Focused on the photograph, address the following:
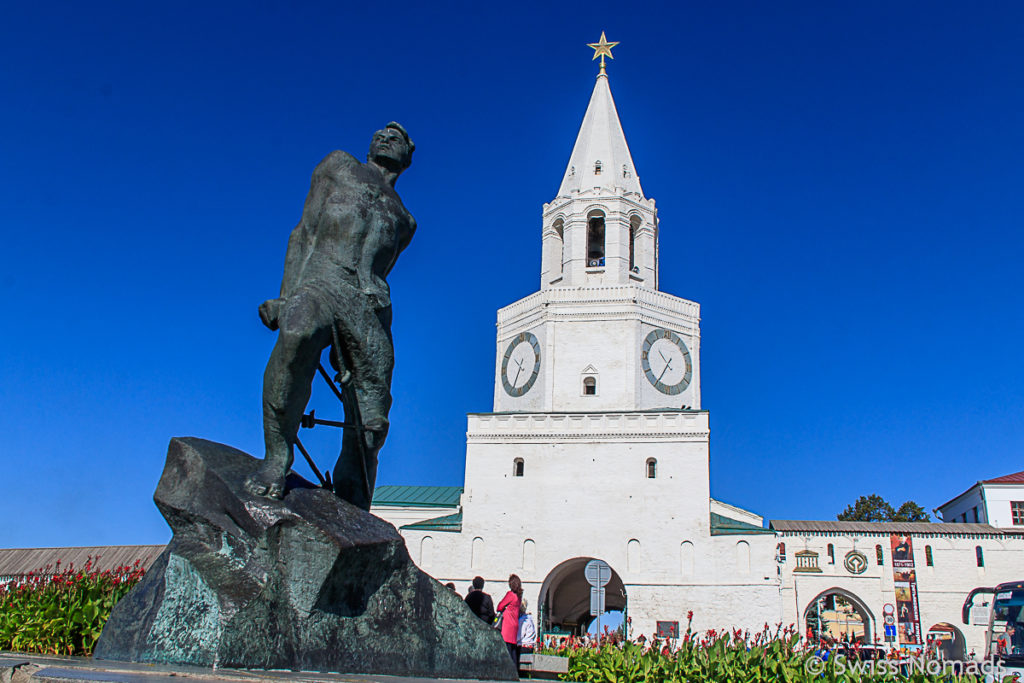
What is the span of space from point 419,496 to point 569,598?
10011mm

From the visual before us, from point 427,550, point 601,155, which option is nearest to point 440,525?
point 427,550

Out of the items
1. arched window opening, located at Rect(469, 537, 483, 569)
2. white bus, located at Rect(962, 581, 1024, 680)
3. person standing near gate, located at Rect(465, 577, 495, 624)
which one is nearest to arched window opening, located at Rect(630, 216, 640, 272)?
arched window opening, located at Rect(469, 537, 483, 569)

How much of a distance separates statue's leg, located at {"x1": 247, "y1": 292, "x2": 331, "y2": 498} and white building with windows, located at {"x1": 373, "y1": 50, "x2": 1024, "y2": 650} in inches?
1013

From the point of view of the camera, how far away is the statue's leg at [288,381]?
14.7 ft

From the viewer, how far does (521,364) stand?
1362 inches

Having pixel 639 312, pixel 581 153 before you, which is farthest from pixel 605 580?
pixel 581 153

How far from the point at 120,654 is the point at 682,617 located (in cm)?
2705

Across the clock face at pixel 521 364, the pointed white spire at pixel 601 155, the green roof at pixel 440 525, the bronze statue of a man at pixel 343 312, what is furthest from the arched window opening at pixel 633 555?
the bronze statue of a man at pixel 343 312

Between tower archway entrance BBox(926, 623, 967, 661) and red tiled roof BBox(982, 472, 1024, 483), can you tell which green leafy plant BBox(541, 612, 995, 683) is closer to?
tower archway entrance BBox(926, 623, 967, 661)

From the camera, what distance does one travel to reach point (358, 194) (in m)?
5.09

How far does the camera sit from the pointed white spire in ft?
116

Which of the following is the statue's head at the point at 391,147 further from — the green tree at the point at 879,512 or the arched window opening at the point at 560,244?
the green tree at the point at 879,512

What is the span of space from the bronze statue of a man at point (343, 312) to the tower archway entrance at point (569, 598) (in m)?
25.9

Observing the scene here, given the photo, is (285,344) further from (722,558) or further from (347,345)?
(722,558)
